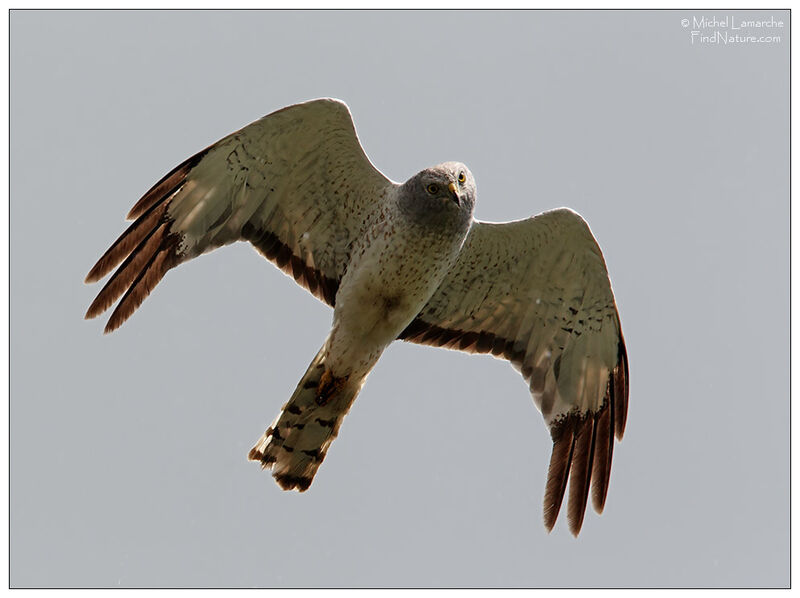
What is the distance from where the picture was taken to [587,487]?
1081 cm

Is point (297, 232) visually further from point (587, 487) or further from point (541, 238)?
point (587, 487)

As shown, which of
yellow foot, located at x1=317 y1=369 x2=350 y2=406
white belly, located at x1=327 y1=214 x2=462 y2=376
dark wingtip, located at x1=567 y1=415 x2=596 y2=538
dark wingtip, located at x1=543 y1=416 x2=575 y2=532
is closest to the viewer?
white belly, located at x1=327 y1=214 x2=462 y2=376

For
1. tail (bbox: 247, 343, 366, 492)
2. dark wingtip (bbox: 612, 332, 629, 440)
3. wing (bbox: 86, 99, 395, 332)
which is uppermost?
wing (bbox: 86, 99, 395, 332)

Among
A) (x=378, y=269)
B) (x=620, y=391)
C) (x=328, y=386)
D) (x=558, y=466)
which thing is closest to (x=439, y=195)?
(x=378, y=269)

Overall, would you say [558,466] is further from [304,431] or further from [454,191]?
[454,191]

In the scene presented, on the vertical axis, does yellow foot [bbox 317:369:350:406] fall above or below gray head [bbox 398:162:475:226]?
below

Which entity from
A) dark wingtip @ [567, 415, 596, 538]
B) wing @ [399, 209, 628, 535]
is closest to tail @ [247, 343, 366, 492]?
wing @ [399, 209, 628, 535]

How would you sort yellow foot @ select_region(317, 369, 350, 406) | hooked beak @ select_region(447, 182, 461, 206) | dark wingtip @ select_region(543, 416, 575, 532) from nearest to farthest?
hooked beak @ select_region(447, 182, 461, 206)
yellow foot @ select_region(317, 369, 350, 406)
dark wingtip @ select_region(543, 416, 575, 532)

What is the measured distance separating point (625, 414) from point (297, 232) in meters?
Answer: 3.54

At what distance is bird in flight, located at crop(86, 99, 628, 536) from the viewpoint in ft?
32.4

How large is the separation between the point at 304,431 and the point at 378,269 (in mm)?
1626

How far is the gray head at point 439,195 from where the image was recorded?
961 cm

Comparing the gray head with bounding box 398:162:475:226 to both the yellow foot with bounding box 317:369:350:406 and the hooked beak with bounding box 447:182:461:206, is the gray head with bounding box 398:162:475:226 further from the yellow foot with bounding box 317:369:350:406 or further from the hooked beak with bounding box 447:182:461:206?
the yellow foot with bounding box 317:369:350:406

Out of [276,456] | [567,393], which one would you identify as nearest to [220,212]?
[276,456]
